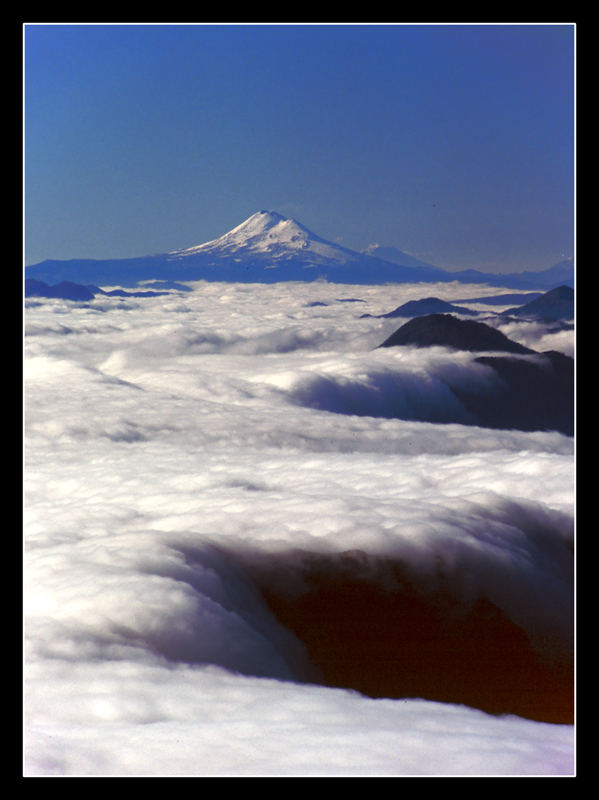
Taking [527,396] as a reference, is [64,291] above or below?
below

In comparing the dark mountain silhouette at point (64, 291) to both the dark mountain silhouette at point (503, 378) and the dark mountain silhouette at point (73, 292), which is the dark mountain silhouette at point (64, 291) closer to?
the dark mountain silhouette at point (73, 292)

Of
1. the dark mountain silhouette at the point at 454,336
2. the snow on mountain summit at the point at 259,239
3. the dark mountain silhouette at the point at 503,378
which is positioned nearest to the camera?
the snow on mountain summit at the point at 259,239

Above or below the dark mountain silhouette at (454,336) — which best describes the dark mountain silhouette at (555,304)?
below

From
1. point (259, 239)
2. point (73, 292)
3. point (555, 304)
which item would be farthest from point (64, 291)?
point (555, 304)

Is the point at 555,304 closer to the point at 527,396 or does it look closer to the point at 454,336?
the point at 527,396

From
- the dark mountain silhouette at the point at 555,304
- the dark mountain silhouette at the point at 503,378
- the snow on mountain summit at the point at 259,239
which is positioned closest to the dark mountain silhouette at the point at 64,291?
the snow on mountain summit at the point at 259,239

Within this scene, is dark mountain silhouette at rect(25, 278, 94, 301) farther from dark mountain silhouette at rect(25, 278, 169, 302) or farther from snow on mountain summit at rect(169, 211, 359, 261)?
snow on mountain summit at rect(169, 211, 359, 261)

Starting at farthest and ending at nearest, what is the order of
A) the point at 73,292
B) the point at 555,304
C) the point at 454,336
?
the point at 454,336 < the point at 555,304 < the point at 73,292

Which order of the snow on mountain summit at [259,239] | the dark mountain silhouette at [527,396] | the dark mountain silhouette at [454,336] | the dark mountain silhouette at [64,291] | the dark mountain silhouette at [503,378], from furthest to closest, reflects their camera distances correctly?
the dark mountain silhouette at [454,336] → the dark mountain silhouette at [503,378] → the dark mountain silhouette at [527,396] → the dark mountain silhouette at [64,291] → the snow on mountain summit at [259,239]

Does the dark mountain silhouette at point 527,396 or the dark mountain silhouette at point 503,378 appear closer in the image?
the dark mountain silhouette at point 527,396
